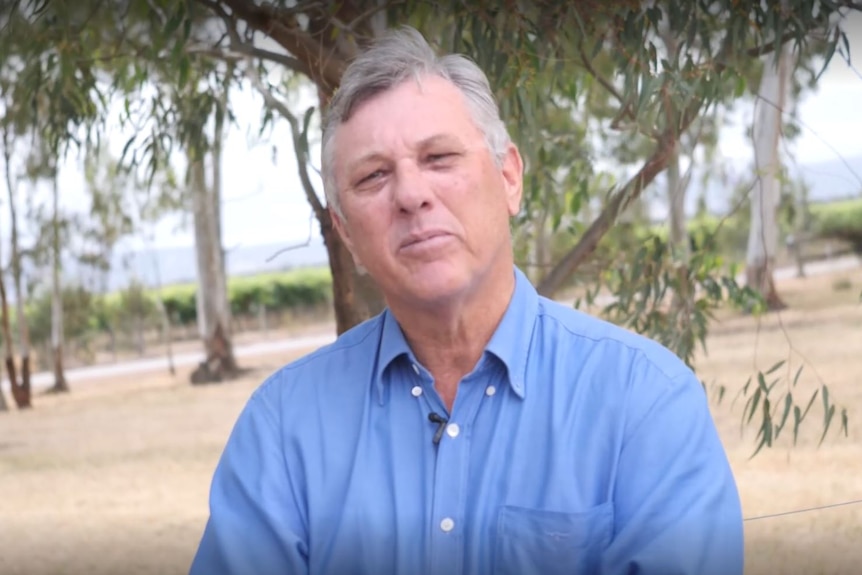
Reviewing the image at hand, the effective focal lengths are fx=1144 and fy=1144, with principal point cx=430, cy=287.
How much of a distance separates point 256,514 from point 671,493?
42cm

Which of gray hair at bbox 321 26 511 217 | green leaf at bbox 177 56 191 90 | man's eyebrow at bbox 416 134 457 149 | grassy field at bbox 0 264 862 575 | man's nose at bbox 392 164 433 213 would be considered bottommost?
grassy field at bbox 0 264 862 575

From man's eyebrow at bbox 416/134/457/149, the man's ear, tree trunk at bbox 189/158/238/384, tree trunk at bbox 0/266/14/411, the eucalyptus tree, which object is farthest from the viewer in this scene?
tree trunk at bbox 189/158/238/384

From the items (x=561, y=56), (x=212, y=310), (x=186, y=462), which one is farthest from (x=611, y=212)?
(x=212, y=310)

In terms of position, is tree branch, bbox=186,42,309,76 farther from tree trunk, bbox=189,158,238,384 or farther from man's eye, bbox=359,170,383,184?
tree trunk, bbox=189,158,238,384

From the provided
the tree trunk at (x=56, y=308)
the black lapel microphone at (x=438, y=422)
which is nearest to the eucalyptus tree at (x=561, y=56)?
the black lapel microphone at (x=438, y=422)

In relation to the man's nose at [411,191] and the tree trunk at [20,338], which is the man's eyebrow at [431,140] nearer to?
the man's nose at [411,191]

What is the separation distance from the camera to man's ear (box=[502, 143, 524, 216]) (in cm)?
125

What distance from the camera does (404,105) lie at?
3.79ft

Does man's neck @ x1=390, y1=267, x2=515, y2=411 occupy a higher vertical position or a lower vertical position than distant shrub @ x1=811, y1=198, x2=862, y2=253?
lower

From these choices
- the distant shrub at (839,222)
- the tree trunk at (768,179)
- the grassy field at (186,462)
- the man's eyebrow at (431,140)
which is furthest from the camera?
the distant shrub at (839,222)

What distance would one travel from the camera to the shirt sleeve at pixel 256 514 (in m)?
1.17

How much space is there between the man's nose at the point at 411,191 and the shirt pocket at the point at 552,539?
0.31 metres

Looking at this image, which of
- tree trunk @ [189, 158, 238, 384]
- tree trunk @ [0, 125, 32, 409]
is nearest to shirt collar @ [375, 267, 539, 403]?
tree trunk @ [0, 125, 32, 409]

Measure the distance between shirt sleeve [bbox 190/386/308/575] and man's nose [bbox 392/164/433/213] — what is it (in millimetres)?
273
